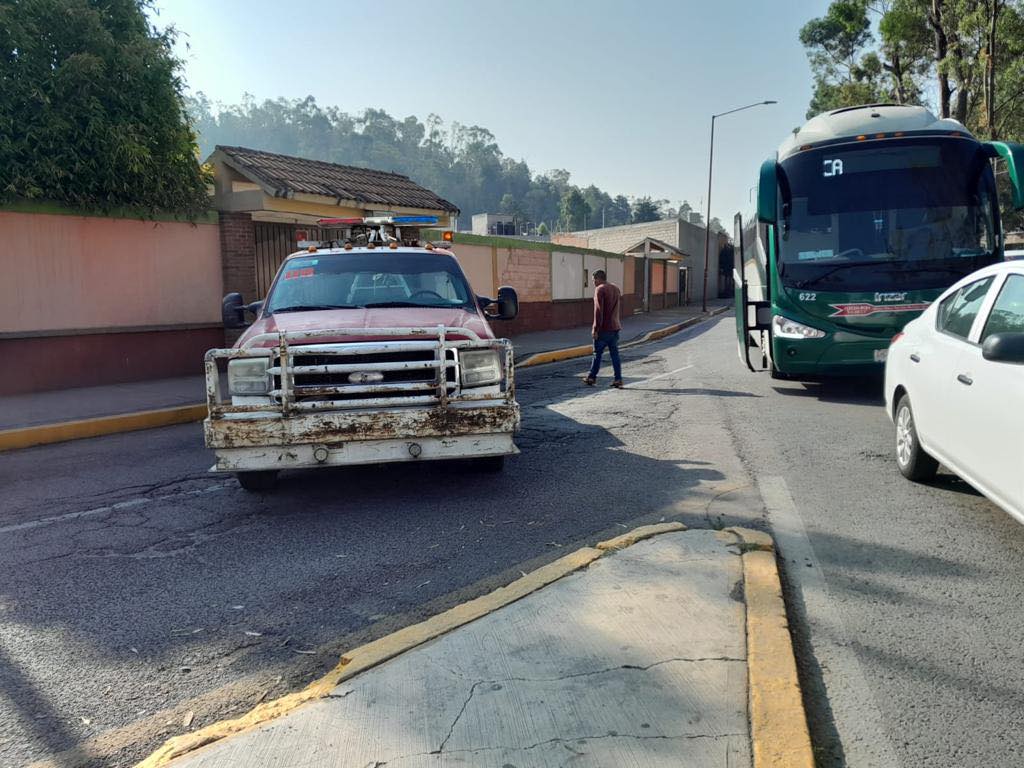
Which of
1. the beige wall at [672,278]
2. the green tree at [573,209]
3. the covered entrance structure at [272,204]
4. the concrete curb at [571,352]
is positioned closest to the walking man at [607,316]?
the covered entrance structure at [272,204]

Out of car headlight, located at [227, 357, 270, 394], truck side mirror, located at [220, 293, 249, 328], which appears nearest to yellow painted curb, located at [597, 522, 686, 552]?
car headlight, located at [227, 357, 270, 394]

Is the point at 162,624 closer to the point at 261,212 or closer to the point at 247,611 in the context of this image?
the point at 247,611

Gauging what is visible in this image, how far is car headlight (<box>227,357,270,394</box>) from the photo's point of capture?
570 cm

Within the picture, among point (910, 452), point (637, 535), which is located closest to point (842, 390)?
point (910, 452)

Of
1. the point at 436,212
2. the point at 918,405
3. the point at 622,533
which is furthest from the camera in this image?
the point at 436,212

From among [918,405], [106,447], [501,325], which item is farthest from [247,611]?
[501,325]

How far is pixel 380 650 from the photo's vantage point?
134 inches

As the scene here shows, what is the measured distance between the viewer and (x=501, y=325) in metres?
21.2

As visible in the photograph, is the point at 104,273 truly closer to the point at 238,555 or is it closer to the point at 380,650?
the point at 238,555

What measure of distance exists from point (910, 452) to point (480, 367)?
11.0 feet

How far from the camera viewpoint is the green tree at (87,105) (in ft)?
36.2

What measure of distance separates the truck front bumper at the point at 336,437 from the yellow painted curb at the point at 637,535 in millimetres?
1485

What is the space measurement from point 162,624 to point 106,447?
5.56 m

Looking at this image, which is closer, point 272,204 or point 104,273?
point 104,273
